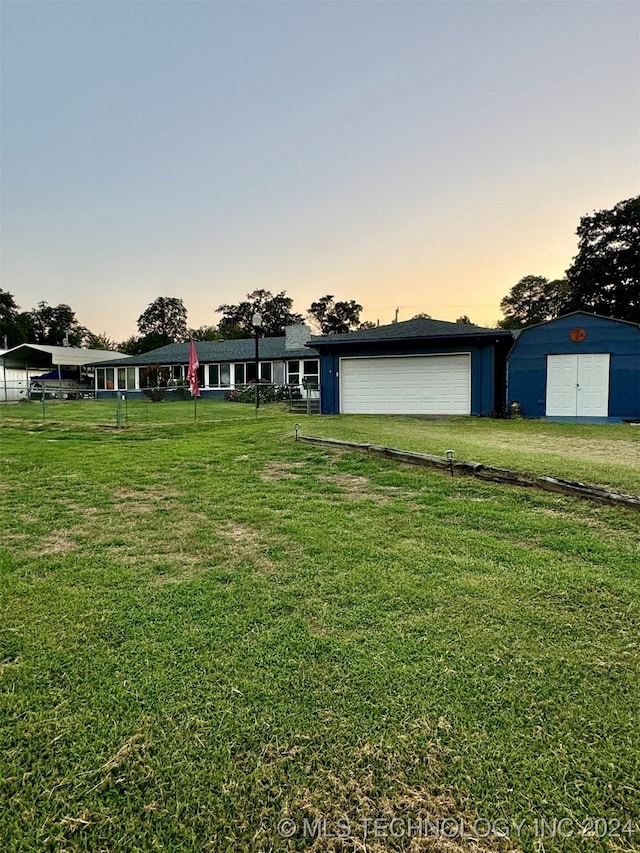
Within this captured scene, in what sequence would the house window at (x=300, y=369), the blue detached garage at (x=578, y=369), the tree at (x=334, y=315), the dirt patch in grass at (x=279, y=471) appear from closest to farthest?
the dirt patch in grass at (x=279, y=471), the blue detached garage at (x=578, y=369), the house window at (x=300, y=369), the tree at (x=334, y=315)

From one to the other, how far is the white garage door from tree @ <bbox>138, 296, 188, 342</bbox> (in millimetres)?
50146

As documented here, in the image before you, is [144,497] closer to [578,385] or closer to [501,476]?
Result: [501,476]

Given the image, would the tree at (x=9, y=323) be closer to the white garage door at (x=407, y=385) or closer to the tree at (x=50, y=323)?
the tree at (x=50, y=323)

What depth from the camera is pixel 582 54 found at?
10.3m

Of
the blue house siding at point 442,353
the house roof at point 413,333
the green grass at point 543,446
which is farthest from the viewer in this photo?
the blue house siding at point 442,353

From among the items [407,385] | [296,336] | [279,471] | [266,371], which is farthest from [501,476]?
[296,336]

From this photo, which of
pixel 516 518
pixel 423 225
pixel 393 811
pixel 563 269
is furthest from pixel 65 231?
pixel 563 269

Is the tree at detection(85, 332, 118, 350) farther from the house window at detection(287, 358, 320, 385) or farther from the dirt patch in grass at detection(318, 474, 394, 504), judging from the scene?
the dirt patch in grass at detection(318, 474, 394, 504)

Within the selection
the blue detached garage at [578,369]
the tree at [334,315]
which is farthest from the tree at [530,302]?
the blue detached garage at [578,369]

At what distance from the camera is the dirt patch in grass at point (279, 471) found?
18.7 feet

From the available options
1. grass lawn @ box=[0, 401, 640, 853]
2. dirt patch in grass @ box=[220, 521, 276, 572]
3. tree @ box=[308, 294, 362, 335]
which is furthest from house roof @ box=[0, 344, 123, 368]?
grass lawn @ box=[0, 401, 640, 853]

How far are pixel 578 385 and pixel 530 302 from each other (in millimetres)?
33315

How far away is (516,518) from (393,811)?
3.09 metres

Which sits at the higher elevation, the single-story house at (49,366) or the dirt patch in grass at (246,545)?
the single-story house at (49,366)
